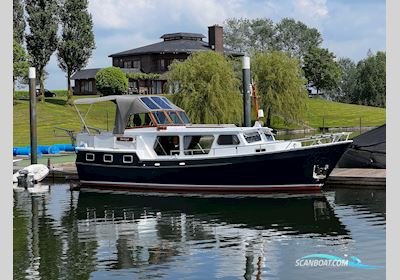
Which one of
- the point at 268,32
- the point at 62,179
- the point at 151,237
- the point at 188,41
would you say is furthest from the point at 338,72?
the point at 151,237

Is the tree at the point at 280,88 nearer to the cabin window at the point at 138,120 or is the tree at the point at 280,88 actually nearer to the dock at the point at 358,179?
the cabin window at the point at 138,120

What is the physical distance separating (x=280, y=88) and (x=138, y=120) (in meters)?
41.0

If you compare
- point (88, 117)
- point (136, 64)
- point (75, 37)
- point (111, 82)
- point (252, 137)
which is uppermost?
→ point (75, 37)

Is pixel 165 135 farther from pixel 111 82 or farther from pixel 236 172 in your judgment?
pixel 111 82

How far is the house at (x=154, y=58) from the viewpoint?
90.8 metres

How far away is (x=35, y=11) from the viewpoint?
77.1 m

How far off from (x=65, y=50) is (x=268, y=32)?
54.6m

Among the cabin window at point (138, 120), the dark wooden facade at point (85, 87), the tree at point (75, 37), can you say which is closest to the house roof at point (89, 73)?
the dark wooden facade at point (85, 87)

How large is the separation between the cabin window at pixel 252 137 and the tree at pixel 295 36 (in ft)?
328

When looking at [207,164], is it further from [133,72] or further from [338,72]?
[338,72]

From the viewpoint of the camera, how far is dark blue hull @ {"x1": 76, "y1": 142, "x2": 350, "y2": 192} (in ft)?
86.4

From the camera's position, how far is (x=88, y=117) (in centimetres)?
7581

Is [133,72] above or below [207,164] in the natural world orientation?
above

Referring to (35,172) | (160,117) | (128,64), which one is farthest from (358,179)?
(128,64)
